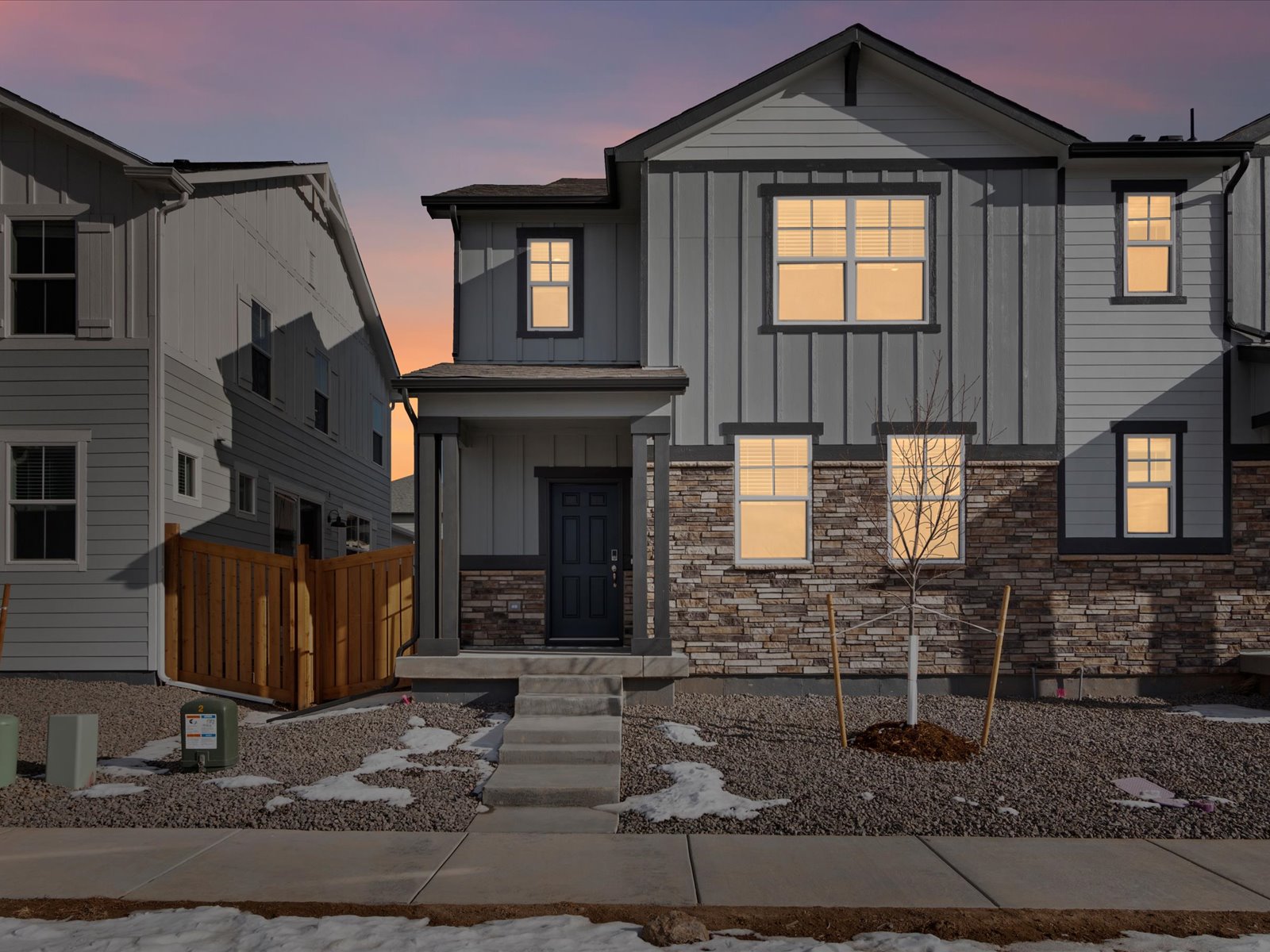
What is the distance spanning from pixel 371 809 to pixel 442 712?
130 inches

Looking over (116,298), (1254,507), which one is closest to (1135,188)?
(1254,507)

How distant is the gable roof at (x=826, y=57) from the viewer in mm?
13031

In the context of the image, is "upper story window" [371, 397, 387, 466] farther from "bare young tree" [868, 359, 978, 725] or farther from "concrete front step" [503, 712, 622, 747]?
"concrete front step" [503, 712, 622, 747]

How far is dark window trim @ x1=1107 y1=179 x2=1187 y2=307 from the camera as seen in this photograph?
13422mm

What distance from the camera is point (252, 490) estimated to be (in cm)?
1727

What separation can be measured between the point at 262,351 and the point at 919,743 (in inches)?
497

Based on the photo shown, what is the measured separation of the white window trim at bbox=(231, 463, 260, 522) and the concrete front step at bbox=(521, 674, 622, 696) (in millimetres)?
6874

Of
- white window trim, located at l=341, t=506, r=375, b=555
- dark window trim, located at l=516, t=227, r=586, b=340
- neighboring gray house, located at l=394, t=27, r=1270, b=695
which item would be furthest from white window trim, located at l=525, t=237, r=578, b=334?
white window trim, located at l=341, t=506, r=375, b=555

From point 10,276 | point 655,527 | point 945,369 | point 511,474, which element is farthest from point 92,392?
point 945,369

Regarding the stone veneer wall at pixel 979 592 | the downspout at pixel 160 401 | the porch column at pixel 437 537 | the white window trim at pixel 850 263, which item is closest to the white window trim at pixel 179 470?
the downspout at pixel 160 401

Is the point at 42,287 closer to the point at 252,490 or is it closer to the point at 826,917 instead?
the point at 252,490

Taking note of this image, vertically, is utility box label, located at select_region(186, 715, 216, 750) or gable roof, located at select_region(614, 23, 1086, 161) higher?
gable roof, located at select_region(614, 23, 1086, 161)

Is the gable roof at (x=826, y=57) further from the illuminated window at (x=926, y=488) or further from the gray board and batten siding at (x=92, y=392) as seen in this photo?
the gray board and batten siding at (x=92, y=392)

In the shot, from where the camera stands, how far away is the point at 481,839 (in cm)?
752
